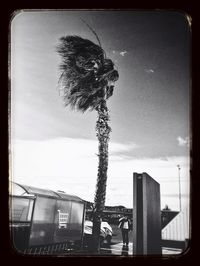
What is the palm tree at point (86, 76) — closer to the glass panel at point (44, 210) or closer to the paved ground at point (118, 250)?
the glass panel at point (44, 210)

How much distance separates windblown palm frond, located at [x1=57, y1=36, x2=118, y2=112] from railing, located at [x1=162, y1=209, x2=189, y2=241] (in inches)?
25.3

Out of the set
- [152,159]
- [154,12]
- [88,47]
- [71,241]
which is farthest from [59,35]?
[71,241]

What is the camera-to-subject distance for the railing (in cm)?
148

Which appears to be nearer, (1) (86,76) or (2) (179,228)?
(2) (179,228)

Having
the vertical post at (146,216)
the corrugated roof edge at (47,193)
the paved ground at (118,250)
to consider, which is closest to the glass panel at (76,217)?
the corrugated roof edge at (47,193)

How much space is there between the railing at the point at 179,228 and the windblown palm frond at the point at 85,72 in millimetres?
644

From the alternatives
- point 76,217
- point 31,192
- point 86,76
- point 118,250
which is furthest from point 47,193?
point 86,76

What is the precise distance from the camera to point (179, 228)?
149 cm

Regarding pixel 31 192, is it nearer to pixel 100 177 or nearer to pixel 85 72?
pixel 100 177

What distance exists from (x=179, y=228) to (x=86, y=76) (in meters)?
0.83

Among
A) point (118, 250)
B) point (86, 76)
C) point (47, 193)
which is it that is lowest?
point (118, 250)

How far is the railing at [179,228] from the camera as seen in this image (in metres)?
1.48
